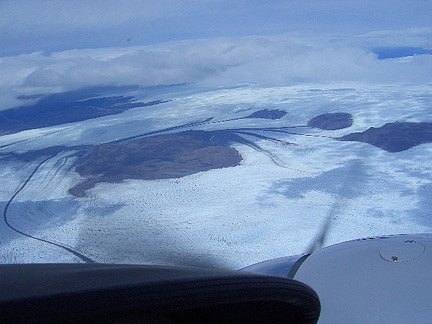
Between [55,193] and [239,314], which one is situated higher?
[239,314]

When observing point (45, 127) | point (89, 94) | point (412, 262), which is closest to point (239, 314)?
point (412, 262)

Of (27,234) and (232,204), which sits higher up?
(27,234)

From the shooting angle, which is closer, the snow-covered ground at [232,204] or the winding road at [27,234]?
the winding road at [27,234]

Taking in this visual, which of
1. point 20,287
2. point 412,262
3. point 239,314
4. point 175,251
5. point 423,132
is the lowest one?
point 423,132

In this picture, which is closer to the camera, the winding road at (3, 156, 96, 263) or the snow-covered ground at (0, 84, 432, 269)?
the winding road at (3, 156, 96, 263)

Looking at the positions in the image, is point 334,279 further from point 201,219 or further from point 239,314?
point 201,219

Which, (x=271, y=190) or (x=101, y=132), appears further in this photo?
(x=101, y=132)

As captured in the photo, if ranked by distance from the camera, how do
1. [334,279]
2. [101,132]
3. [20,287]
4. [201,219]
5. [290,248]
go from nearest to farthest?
[20,287]
[334,279]
[290,248]
[201,219]
[101,132]

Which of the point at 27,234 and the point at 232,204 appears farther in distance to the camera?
the point at 232,204
